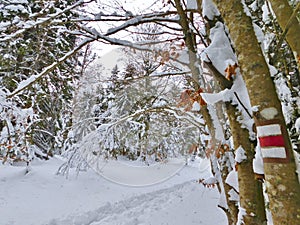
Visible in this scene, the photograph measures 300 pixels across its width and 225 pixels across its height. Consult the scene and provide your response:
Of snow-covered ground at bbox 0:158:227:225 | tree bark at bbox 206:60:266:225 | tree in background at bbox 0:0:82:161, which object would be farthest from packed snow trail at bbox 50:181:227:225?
tree bark at bbox 206:60:266:225

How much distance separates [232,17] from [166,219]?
5811 millimetres

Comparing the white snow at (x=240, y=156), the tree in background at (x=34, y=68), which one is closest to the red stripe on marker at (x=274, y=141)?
the white snow at (x=240, y=156)

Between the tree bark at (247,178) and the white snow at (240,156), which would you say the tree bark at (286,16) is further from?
the white snow at (240,156)

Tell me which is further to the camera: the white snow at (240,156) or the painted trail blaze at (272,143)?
the white snow at (240,156)

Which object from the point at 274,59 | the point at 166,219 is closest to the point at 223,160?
the point at 274,59

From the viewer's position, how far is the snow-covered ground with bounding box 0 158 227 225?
5547mm

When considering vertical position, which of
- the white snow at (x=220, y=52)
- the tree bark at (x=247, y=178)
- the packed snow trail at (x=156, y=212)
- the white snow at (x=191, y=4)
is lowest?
the packed snow trail at (x=156, y=212)

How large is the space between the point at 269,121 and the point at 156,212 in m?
6.19

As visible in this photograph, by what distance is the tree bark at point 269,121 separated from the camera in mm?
799

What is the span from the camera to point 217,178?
238 cm

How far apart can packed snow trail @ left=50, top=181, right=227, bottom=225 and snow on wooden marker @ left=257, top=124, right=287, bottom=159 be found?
17.4ft

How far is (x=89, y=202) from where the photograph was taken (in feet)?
22.0

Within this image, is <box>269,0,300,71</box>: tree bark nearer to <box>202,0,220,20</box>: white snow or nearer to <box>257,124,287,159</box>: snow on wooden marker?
<box>202,0,220,20</box>: white snow

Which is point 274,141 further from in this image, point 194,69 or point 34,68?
point 34,68
